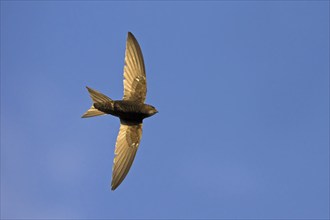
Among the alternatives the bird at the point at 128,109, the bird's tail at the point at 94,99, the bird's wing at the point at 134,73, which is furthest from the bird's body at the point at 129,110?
the bird's wing at the point at 134,73

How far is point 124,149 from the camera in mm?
13953

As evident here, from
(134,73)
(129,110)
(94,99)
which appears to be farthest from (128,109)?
(134,73)

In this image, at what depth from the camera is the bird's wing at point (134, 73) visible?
1420 cm

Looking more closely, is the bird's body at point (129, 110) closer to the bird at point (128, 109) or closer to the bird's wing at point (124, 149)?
the bird at point (128, 109)

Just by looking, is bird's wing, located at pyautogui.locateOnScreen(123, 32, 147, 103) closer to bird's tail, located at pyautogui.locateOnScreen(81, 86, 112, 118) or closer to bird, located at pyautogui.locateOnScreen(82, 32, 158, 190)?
bird, located at pyautogui.locateOnScreen(82, 32, 158, 190)

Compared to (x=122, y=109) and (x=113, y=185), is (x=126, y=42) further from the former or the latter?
(x=113, y=185)

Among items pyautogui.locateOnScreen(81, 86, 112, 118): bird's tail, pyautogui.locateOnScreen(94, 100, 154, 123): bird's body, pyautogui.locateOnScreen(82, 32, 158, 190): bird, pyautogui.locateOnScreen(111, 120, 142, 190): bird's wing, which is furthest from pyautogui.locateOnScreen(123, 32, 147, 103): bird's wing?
pyautogui.locateOnScreen(81, 86, 112, 118): bird's tail

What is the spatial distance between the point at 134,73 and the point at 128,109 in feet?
3.76

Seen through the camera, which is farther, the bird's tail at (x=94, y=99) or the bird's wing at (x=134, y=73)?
the bird's wing at (x=134, y=73)

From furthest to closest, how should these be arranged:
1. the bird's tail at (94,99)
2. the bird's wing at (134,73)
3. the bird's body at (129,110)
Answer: the bird's wing at (134,73) → the bird's body at (129,110) → the bird's tail at (94,99)

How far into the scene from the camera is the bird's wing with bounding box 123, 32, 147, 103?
14203 mm

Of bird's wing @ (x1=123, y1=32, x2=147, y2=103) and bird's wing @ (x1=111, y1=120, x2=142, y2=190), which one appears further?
bird's wing @ (x1=123, y1=32, x2=147, y2=103)

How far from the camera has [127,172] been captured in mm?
13531

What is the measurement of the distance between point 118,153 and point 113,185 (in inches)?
36.4
